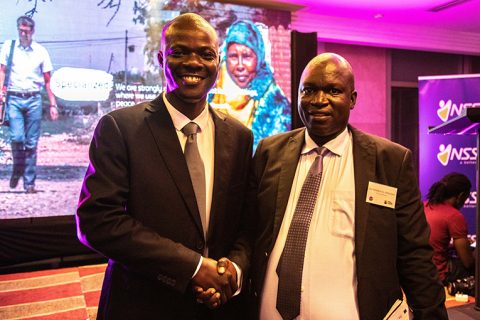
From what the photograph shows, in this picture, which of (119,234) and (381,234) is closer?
(119,234)

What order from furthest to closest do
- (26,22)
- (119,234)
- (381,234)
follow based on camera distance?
(26,22)
(381,234)
(119,234)

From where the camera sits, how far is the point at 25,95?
14.4 feet

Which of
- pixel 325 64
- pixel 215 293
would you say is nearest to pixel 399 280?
pixel 215 293

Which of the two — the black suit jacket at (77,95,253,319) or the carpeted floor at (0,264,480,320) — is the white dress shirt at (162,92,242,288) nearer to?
the black suit jacket at (77,95,253,319)

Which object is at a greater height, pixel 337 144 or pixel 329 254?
pixel 337 144

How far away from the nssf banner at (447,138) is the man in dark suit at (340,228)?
4.40m

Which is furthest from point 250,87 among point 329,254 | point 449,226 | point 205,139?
→ point 329,254

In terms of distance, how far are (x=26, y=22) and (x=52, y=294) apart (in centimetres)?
283

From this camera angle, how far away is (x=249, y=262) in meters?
1.46

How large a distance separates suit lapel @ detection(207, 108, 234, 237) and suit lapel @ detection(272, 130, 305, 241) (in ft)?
0.62

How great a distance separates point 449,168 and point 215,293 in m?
4.99

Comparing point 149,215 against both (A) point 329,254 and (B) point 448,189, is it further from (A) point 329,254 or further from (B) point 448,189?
(B) point 448,189

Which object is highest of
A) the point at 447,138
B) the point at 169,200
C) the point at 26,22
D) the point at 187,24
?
the point at 26,22

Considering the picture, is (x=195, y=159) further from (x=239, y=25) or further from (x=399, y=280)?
(x=239, y=25)
